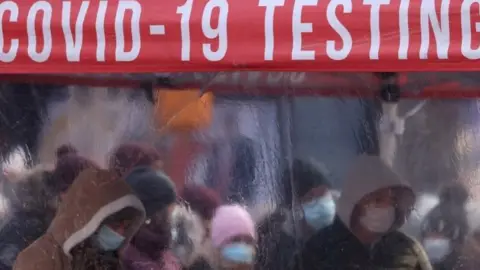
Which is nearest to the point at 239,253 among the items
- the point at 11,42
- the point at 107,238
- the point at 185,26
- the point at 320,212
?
the point at 320,212

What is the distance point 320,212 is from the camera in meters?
2.58

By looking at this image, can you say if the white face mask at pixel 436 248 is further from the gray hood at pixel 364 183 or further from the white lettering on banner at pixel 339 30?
the white lettering on banner at pixel 339 30

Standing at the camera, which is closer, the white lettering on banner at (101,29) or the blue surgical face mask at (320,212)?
the white lettering on banner at (101,29)

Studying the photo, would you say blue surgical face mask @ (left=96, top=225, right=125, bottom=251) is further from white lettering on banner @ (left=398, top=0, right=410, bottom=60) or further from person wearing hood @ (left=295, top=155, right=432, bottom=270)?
white lettering on banner @ (left=398, top=0, right=410, bottom=60)

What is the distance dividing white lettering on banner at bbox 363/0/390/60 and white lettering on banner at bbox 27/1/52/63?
0.83m

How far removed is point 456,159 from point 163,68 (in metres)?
1.09

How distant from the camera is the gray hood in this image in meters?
2.56

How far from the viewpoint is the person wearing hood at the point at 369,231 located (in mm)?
2510

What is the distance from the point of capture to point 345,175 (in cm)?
261

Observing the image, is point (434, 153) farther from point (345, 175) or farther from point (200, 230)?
point (200, 230)

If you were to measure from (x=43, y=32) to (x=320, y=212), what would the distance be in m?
1.07

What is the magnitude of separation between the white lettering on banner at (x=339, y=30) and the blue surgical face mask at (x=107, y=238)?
0.97 m

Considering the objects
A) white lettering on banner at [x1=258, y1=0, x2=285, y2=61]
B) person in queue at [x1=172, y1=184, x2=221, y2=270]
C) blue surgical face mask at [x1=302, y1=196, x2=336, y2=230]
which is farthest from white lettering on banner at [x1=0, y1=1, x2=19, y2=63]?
blue surgical face mask at [x1=302, y1=196, x2=336, y2=230]

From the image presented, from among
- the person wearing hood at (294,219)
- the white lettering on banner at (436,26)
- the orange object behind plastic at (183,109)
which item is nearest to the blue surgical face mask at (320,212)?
the person wearing hood at (294,219)
